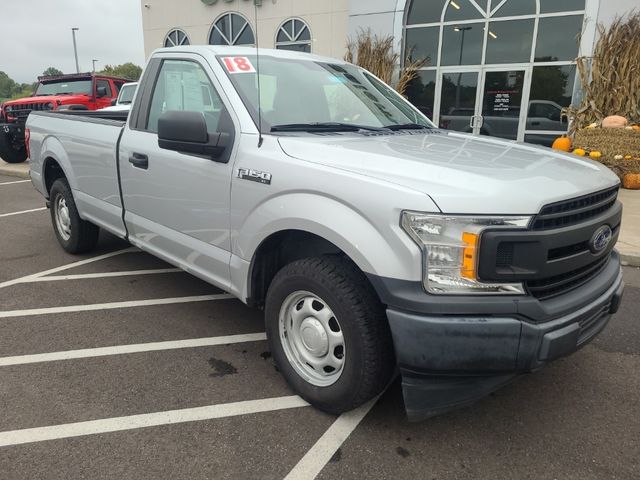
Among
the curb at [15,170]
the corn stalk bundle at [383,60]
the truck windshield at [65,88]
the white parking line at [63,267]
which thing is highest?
the corn stalk bundle at [383,60]

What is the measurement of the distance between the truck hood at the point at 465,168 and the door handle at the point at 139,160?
1.31 meters

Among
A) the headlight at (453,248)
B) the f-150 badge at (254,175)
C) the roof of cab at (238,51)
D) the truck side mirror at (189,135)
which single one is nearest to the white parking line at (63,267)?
the roof of cab at (238,51)

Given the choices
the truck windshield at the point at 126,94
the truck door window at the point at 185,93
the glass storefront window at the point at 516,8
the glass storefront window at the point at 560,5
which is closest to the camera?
the truck door window at the point at 185,93

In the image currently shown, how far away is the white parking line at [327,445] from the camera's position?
2.24 m

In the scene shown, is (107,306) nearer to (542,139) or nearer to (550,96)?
(542,139)

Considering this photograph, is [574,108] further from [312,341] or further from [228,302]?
[312,341]

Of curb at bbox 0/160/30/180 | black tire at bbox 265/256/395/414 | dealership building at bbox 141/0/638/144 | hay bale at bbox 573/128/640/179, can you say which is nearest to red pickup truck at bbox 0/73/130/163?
curb at bbox 0/160/30/180

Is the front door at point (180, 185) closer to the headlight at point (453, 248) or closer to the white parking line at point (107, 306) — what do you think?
the white parking line at point (107, 306)

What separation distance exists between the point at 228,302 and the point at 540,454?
259 cm

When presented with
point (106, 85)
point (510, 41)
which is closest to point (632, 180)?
point (510, 41)

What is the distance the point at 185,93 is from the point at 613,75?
365 inches

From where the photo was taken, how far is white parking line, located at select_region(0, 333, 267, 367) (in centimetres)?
318

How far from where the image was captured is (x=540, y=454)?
2369 mm

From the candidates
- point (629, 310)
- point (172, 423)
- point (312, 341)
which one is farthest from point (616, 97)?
point (172, 423)
